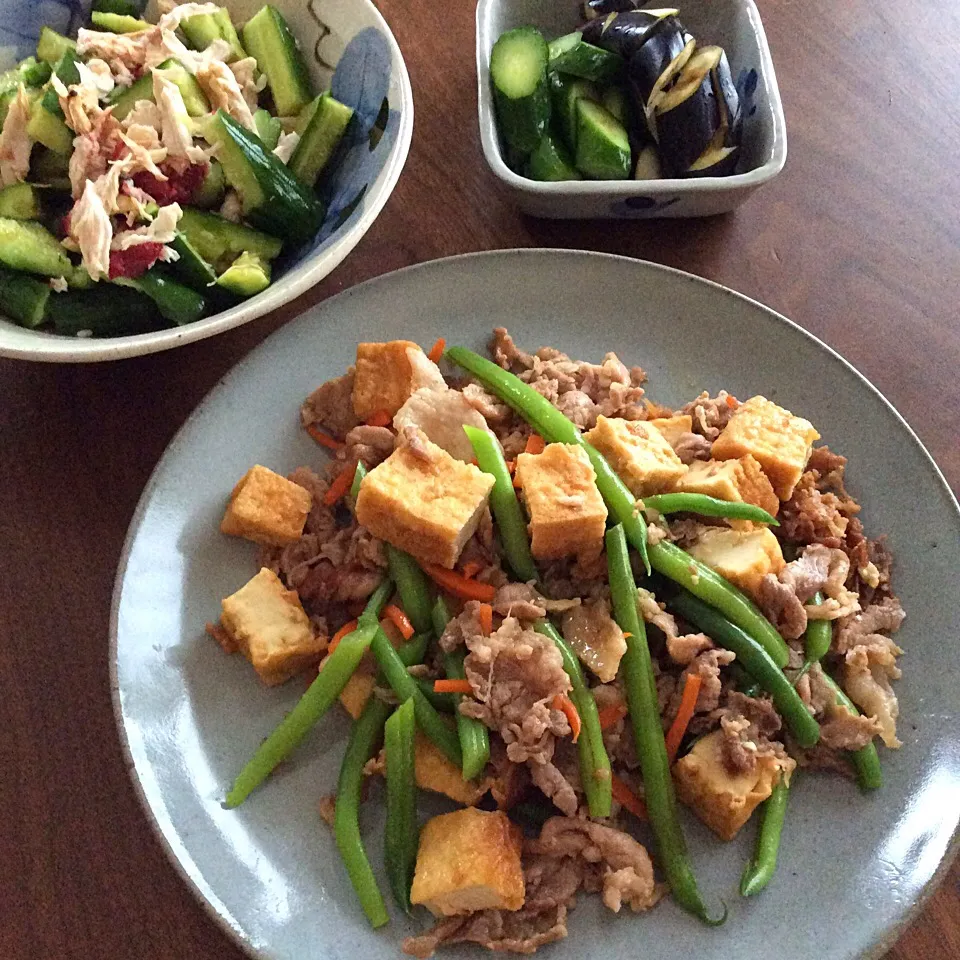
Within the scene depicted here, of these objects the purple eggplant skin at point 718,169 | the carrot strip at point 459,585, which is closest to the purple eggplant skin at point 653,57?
the purple eggplant skin at point 718,169

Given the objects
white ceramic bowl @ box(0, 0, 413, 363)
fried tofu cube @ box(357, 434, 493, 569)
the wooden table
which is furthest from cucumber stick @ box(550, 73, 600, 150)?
fried tofu cube @ box(357, 434, 493, 569)

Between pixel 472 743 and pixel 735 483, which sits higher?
pixel 735 483

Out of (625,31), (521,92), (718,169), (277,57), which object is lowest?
(277,57)

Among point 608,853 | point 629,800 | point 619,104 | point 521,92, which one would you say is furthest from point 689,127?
point 608,853

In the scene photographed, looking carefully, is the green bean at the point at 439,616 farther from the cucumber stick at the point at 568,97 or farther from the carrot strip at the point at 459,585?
the cucumber stick at the point at 568,97

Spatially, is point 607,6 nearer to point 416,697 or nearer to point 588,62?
point 588,62

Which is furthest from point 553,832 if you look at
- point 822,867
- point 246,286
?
point 246,286

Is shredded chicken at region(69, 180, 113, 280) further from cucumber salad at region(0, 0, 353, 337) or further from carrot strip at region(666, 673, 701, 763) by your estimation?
carrot strip at region(666, 673, 701, 763)

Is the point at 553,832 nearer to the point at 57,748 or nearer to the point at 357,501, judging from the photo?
the point at 357,501
